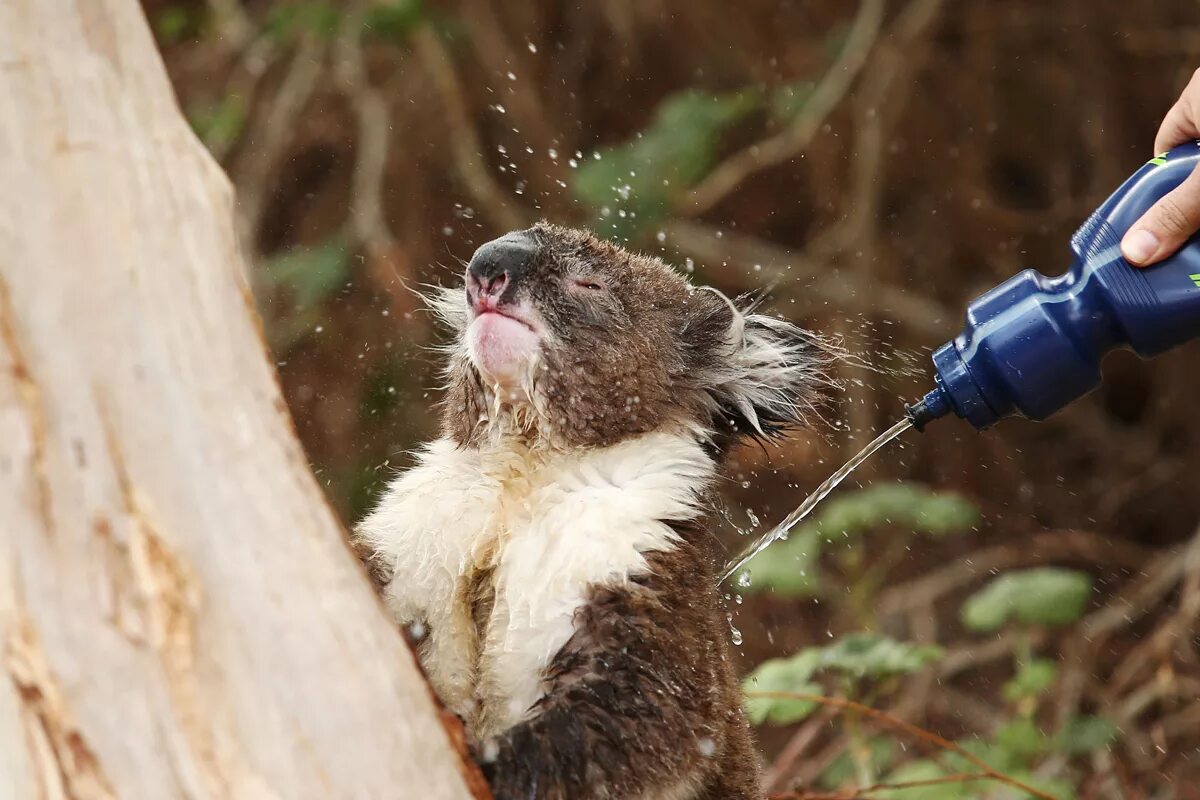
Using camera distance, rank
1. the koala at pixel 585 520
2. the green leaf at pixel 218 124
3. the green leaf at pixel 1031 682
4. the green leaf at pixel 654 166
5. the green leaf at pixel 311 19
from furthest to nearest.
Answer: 1. the green leaf at pixel 218 124
2. the green leaf at pixel 311 19
3. the green leaf at pixel 654 166
4. the green leaf at pixel 1031 682
5. the koala at pixel 585 520

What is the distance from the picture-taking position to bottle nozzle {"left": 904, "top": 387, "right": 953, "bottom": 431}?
244 cm

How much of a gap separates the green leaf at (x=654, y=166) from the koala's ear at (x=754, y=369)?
201cm

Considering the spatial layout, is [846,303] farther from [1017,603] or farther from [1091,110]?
[1017,603]

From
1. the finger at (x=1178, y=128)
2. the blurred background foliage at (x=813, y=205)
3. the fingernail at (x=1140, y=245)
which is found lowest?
the blurred background foliage at (x=813, y=205)

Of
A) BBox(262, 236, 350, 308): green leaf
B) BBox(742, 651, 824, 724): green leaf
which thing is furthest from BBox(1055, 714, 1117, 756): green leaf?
BBox(262, 236, 350, 308): green leaf

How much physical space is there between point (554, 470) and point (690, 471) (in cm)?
25

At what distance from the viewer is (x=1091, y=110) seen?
6.65 meters

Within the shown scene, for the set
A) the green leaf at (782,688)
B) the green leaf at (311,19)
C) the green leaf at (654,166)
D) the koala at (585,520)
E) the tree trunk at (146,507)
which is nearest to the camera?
the tree trunk at (146,507)

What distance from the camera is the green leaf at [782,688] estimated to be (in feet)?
10.9

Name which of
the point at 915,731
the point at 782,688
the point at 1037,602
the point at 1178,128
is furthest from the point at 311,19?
the point at 1178,128

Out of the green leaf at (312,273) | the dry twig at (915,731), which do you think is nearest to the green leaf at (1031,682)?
the dry twig at (915,731)

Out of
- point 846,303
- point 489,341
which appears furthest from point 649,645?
point 846,303

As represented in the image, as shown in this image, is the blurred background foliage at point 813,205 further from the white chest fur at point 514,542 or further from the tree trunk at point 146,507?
the tree trunk at point 146,507

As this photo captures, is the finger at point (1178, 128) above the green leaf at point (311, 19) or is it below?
above
